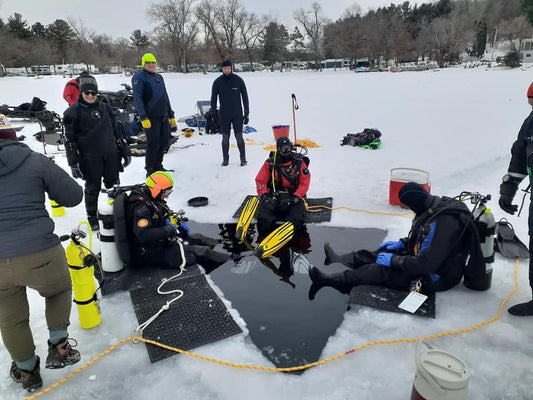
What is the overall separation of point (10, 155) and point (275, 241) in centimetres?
265

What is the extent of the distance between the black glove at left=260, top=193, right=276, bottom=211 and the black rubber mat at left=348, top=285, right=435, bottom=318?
176 centimetres

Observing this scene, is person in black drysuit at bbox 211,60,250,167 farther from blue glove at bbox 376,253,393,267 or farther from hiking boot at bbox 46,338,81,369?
hiking boot at bbox 46,338,81,369

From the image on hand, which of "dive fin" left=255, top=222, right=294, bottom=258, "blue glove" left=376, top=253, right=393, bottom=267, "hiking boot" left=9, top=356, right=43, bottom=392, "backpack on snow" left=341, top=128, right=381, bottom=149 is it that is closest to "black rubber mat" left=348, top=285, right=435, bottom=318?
"blue glove" left=376, top=253, right=393, bottom=267

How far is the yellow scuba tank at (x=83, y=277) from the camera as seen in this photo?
9.18 feet

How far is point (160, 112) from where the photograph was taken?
246 inches

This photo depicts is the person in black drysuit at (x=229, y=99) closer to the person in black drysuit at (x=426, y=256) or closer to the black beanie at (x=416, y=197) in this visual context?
the person in black drysuit at (x=426, y=256)

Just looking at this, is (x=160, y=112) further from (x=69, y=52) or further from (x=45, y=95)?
(x=69, y=52)

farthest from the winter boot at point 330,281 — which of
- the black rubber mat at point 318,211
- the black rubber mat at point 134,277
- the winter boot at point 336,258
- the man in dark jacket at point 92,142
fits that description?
the man in dark jacket at point 92,142

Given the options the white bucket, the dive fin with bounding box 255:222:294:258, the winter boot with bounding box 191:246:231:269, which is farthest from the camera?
the dive fin with bounding box 255:222:294:258

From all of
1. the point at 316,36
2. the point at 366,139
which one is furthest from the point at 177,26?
the point at 366,139

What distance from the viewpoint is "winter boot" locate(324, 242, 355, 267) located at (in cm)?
386

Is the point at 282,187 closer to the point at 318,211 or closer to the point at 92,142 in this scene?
the point at 318,211

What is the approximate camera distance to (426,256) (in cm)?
301

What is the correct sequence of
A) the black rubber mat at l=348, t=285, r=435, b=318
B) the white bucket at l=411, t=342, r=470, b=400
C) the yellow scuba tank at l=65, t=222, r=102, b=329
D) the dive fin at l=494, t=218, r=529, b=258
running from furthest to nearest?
the dive fin at l=494, t=218, r=529, b=258 → the black rubber mat at l=348, t=285, r=435, b=318 → the yellow scuba tank at l=65, t=222, r=102, b=329 → the white bucket at l=411, t=342, r=470, b=400
